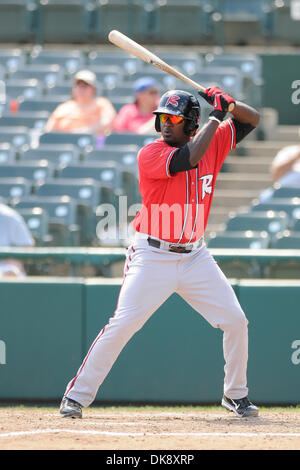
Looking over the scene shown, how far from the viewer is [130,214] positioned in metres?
8.28

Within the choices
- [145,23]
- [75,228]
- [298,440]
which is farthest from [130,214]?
[145,23]

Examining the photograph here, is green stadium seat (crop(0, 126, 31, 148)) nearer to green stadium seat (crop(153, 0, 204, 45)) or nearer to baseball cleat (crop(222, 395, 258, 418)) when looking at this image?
green stadium seat (crop(153, 0, 204, 45))

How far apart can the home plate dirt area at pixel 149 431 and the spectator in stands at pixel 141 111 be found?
4.26 meters

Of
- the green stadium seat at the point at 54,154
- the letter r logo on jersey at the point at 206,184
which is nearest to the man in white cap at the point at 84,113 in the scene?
the green stadium seat at the point at 54,154

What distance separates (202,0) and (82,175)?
15.4 feet

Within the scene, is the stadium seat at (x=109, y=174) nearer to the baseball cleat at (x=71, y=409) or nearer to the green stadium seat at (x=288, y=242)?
the green stadium seat at (x=288, y=242)

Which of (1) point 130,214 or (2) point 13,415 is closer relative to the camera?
(2) point 13,415

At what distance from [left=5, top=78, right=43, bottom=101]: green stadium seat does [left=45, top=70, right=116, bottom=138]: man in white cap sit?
4.11ft

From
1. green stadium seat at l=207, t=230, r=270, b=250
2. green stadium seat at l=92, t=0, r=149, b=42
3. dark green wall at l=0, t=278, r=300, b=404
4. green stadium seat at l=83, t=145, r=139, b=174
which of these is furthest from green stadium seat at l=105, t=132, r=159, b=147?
green stadium seat at l=92, t=0, r=149, b=42

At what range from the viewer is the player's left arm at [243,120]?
519 centimetres

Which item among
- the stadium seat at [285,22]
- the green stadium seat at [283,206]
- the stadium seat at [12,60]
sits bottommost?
the green stadium seat at [283,206]

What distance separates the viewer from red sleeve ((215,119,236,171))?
5.14m

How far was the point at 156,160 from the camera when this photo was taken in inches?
190
